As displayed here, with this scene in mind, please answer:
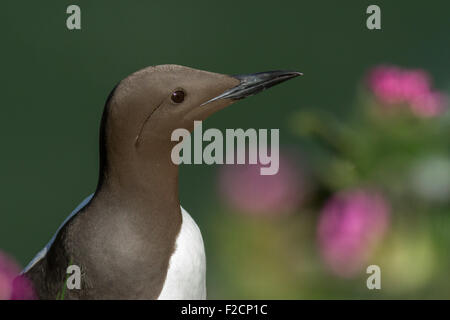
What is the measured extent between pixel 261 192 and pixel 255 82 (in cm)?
98

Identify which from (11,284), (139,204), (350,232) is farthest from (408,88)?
(11,284)

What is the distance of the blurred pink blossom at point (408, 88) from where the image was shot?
3.50 m

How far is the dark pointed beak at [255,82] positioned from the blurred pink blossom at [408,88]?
0.91 metres

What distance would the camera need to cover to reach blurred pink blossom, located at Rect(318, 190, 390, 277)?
3259mm

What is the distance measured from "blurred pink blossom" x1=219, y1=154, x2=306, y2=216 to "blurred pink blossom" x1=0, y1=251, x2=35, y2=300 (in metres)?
1.15

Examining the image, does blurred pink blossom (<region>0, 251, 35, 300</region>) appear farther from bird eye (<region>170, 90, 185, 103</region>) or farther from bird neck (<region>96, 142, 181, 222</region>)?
bird eye (<region>170, 90, 185, 103</region>)

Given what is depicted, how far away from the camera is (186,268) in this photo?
104 inches

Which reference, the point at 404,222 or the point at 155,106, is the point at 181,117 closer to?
the point at 155,106

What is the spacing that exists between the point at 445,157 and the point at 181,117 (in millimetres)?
1594

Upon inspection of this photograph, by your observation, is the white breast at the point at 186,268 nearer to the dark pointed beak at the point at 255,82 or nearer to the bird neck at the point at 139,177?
the bird neck at the point at 139,177

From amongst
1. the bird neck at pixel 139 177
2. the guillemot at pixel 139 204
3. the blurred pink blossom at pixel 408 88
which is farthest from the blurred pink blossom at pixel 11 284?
the blurred pink blossom at pixel 408 88

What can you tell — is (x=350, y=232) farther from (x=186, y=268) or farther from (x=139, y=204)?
(x=139, y=204)
